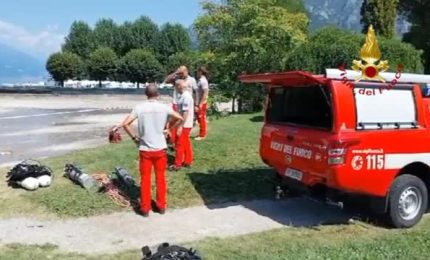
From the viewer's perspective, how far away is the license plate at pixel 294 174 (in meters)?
8.35

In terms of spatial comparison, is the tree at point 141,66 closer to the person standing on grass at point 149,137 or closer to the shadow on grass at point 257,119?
the shadow on grass at point 257,119

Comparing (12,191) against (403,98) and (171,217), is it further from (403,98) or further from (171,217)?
(403,98)

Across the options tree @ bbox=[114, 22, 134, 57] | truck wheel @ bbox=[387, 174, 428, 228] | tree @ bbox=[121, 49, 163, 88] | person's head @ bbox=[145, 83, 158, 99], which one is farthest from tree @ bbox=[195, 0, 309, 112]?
tree @ bbox=[114, 22, 134, 57]

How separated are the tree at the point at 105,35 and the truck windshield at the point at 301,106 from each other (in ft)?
258

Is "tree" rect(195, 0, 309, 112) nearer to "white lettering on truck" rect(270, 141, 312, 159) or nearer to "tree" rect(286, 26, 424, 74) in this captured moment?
"tree" rect(286, 26, 424, 74)

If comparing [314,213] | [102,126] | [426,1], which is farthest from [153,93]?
[426,1]

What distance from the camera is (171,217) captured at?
870 cm

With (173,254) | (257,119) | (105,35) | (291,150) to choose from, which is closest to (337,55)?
(257,119)

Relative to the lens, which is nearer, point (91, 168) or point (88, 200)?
point (88, 200)

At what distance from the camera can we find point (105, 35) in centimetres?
8706

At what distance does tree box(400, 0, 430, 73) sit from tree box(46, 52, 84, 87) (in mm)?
39694

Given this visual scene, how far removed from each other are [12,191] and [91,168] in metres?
1.73

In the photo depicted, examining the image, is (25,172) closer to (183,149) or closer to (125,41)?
(183,149)

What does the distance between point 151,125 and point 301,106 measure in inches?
81.4
